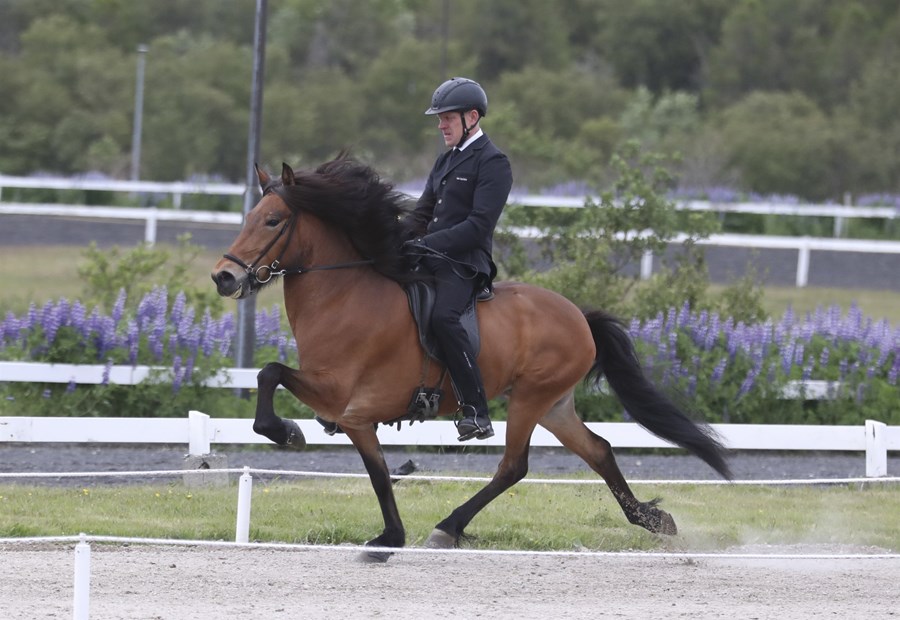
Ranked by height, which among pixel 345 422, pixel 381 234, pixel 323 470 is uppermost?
pixel 381 234

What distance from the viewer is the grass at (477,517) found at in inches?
336

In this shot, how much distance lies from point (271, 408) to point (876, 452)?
523 centimetres

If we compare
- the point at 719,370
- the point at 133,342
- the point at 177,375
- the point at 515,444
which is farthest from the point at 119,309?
the point at 719,370

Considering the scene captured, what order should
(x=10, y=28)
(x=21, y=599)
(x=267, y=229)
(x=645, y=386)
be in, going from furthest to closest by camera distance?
1. (x=10, y=28)
2. (x=645, y=386)
3. (x=267, y=229)
4. (x=21, y=599)

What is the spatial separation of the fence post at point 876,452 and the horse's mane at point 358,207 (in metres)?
4.45

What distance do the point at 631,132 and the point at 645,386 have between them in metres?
35.2

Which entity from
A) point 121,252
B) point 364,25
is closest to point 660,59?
point 364,25

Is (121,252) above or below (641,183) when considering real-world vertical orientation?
below

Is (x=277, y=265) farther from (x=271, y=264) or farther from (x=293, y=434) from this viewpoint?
(x=293, y=434)

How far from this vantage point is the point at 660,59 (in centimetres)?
5684

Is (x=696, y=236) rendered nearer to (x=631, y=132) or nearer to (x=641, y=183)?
(x=641, y=183)

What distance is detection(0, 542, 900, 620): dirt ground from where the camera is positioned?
6.71 m

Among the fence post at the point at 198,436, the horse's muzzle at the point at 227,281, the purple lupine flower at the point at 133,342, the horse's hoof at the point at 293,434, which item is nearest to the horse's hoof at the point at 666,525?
the horse's hoof at the point at 293,434

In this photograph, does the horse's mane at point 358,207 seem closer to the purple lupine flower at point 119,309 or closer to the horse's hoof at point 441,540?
the horse's hoof at point 441,540
